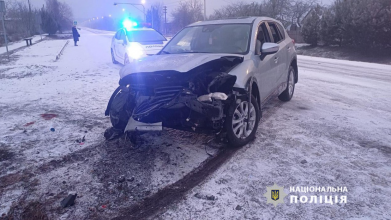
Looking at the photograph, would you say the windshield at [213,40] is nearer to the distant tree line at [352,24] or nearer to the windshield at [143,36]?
the windshield at [143,36]

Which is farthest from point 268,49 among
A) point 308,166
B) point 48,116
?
point 48,116

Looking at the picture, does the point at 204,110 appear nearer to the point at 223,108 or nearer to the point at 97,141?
the point at 223,108

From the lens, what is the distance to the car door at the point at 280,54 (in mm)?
5683

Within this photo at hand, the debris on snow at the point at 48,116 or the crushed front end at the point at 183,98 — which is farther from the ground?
the crushed front end at the point at 183,98

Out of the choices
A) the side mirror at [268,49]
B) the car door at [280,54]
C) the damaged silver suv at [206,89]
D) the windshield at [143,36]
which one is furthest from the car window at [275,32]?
the windshield at [143,36]

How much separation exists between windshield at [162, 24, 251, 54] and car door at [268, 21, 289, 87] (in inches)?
37.7

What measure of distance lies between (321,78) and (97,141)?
821 cm

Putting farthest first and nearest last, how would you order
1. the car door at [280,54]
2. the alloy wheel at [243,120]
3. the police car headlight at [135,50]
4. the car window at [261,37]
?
the police car headlight at [135,50] → the car door at [280,54] → the car window at [261,37] → the alloy wheel at [243,120]

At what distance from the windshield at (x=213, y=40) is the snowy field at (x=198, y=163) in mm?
1475

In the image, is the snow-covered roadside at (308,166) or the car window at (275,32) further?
the car window at (275,32)

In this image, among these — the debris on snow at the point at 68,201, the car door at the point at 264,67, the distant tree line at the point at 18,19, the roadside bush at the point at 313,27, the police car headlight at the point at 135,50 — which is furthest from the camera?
the distant tree line at the point at 18,19

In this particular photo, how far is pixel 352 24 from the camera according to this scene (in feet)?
Result: 67.9

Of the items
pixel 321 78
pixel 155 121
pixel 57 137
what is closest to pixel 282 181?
pixel 155 121

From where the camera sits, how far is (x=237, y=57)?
13.9 ft
